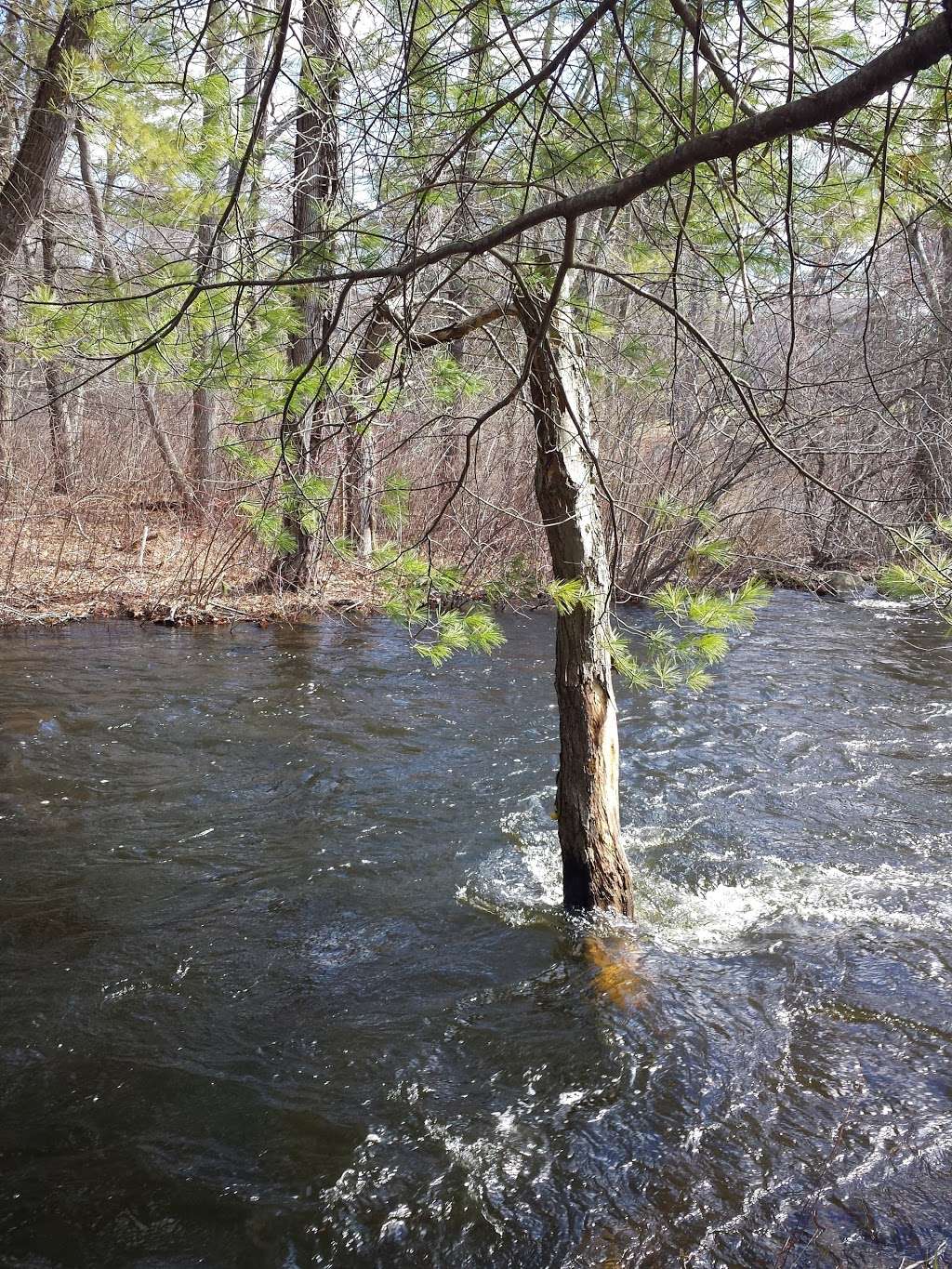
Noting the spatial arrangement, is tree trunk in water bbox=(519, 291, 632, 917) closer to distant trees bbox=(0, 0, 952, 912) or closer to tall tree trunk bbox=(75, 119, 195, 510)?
distant trees bbox=(0, 0, 952, 912)

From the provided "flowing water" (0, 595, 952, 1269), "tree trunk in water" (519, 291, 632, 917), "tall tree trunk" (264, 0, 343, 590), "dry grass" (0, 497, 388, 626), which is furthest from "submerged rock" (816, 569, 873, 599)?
"tree trunk in water" (519, 291, 632, 917)

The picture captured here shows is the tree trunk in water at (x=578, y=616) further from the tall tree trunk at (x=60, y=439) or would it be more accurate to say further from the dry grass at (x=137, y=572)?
the tall tree trunk at (x=60, y=439)

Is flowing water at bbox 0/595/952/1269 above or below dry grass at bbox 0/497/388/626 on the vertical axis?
below

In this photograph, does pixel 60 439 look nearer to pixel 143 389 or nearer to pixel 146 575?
pixel 143 389

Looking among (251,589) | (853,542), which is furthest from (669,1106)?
(853,542)

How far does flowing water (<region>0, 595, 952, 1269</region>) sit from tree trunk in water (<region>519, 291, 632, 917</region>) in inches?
15.5

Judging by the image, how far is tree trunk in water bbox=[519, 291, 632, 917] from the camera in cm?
348

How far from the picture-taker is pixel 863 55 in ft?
9.27

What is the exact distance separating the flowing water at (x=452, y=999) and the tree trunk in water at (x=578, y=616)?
1.29 ft

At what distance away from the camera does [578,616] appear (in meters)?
3.56

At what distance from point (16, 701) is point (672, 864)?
447 cm

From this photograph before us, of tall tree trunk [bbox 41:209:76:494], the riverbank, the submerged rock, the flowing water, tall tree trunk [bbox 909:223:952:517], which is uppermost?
tall tree trunk [bbox 909:223:952:517]

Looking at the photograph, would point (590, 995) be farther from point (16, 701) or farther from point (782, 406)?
point (16, 701)

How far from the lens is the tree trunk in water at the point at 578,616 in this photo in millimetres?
3479
